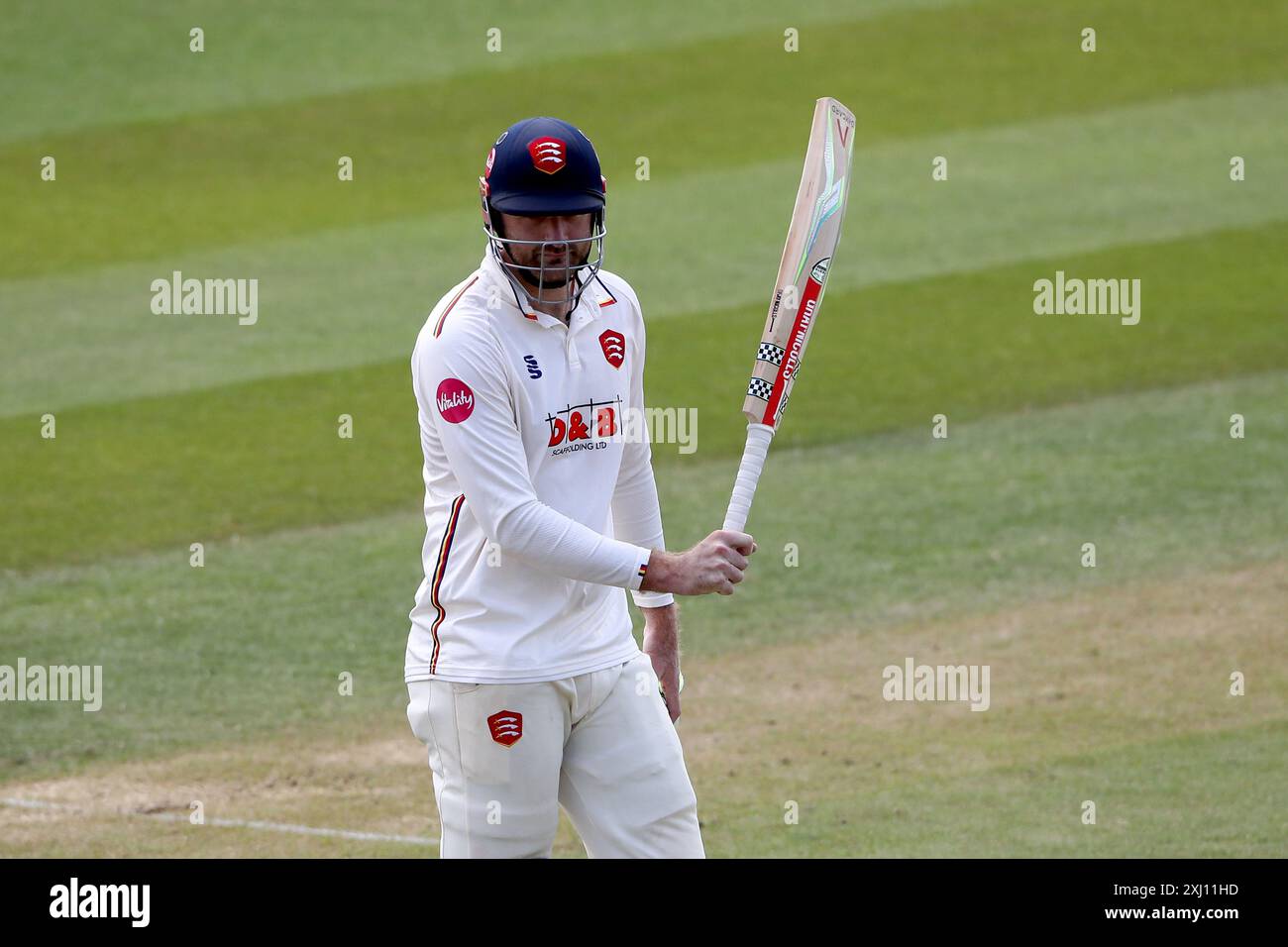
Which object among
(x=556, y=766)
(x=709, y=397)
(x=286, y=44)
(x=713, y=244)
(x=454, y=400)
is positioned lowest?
(x=556, y=766)

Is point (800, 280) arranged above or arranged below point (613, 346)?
above

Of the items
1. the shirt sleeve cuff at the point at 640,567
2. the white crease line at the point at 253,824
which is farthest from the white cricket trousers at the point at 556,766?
the white crease line at the point at 253,824

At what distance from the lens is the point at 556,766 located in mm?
4332

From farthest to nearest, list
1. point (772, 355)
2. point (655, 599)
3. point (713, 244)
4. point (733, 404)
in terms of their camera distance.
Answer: point (713, 244), point (733, 404), point (655, 599), point (772, 355)

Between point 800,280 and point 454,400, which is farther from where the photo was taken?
point 800,280

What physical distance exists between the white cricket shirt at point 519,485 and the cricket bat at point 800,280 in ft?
1.22

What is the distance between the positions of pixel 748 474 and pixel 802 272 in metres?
0.57

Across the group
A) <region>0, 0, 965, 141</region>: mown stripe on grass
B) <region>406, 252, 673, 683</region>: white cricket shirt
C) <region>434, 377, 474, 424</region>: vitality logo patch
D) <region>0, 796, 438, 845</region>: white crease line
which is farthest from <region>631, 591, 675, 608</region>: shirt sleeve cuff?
<region>0, 0, 965, 141</region>: mown stripe on grass

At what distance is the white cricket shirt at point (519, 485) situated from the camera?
164 inches

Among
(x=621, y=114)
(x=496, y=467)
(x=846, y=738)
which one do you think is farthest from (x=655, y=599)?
(x=621, y=114)

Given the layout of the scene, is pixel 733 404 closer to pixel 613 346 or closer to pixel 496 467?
pixel 613 346

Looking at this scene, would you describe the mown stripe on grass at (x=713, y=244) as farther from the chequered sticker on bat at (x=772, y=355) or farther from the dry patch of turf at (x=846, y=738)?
the chequered sticker on bat at (x=772, y=355)

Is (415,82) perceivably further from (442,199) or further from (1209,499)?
(1209,499)
